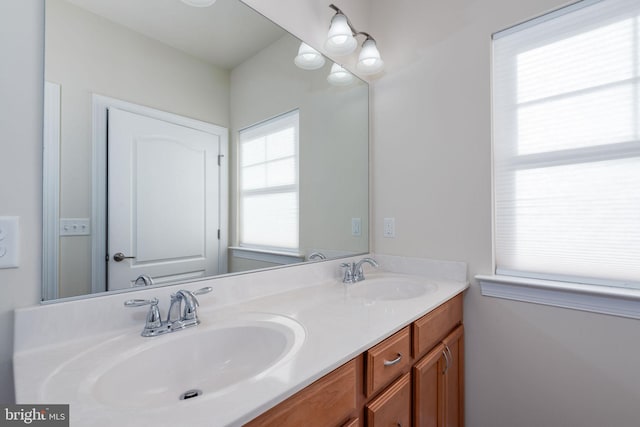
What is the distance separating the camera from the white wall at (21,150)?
719 mm

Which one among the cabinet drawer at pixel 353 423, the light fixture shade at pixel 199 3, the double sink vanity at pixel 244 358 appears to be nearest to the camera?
the double sink vanity at pixel 244 358

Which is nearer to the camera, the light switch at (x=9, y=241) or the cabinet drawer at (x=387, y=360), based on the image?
the light switch at (x=9, y=241)

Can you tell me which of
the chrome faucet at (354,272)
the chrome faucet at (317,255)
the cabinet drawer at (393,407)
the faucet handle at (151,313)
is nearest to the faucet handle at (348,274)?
the chrome faucet at (354,272)

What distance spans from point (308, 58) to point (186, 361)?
1474 mm

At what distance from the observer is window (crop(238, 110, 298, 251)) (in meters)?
1.25

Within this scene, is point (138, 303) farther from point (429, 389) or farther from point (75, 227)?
point (429, 389)

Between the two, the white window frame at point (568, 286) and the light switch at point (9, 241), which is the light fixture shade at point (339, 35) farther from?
the light switch at point (9, 241)

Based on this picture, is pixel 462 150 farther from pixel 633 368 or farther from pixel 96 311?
pixel 96 311

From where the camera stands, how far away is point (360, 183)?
6.14 ft

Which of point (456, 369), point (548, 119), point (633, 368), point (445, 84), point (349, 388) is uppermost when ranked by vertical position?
point (445, 84)

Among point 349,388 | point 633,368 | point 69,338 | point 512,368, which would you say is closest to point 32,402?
point 69,338

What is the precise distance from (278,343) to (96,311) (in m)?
0.53

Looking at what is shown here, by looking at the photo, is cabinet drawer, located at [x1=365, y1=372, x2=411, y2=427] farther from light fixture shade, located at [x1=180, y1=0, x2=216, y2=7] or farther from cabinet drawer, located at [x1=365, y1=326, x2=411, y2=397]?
light fixture shade, located at [x1=180, y1=0, x2=216, y2=7]

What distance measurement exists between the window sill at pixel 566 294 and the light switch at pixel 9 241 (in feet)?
5.71
